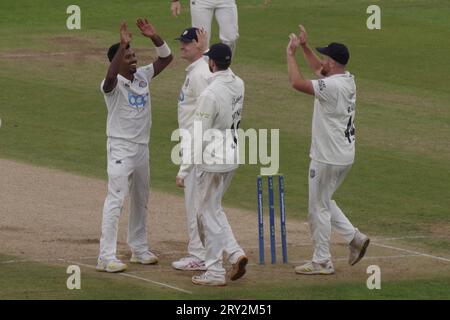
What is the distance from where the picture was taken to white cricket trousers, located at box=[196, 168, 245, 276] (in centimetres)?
1348

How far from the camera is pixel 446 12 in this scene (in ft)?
109

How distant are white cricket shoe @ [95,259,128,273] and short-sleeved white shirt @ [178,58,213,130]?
5.64 feet

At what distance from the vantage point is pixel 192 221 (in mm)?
14438

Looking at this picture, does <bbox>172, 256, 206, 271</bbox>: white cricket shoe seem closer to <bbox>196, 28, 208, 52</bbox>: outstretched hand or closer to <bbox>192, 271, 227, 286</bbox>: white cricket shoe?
<bbox>192, 271, 227, 286</bbox>: white cricket shoe

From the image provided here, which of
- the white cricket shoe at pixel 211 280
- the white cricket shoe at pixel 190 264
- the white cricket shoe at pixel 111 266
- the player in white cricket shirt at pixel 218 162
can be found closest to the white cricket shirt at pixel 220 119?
the player in white cricket shirt at pixel 218 162

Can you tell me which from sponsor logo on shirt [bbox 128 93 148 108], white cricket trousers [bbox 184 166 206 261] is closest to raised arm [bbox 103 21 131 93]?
sponsor logo on shirt [bbox 128 93 148 108]

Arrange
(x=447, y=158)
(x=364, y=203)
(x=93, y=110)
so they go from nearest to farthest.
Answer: (x=364, y=203) → (x=447, y=158) → (x=93, y=110)

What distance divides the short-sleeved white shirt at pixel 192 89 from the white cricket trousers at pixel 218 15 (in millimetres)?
6591

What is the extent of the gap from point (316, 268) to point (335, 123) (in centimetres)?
163

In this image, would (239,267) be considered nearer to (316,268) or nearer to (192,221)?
(316,268)

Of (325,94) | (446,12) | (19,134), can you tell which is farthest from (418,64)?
(325,94)

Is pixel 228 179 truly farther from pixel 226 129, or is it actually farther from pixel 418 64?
pixel 418 64

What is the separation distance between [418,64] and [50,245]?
1407 cm
